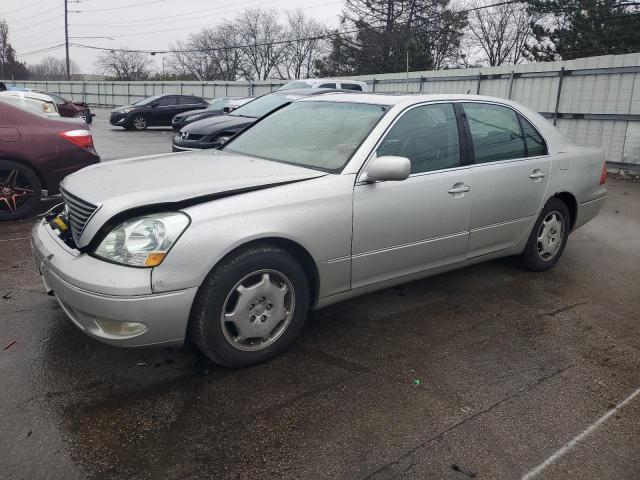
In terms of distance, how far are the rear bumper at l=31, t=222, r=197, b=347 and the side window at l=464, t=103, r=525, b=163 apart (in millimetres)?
2576

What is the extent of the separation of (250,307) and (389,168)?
117cm

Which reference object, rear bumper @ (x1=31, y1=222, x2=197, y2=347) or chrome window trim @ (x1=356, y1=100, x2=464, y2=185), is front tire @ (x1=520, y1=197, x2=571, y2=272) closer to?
chrome window trim @ (x1=356, y1=100, x2=464, y2=185)

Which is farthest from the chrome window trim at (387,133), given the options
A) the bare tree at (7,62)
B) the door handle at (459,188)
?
the bare tree at (7,62)

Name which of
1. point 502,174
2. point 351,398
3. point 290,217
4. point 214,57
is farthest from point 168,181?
point 214,57

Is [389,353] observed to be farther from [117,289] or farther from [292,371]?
[117,289]

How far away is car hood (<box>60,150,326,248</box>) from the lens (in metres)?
2.81

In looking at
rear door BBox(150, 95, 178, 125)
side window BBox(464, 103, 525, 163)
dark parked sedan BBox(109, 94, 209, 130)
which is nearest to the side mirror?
side window BBox(464, 103, 525, 163)

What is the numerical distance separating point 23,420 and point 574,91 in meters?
12.4

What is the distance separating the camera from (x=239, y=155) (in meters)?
3.96

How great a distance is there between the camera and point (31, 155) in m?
5.94

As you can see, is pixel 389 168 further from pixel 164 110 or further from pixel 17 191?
pixel 164 110

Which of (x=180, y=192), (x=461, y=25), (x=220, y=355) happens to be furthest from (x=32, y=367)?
(x=461, y=25)

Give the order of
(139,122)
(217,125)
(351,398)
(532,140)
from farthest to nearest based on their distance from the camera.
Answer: (139,122) → (217,125) → (532,140) → (351,398)

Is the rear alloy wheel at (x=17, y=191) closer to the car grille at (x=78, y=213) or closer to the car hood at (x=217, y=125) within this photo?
the car grille at (x=78, y=213)
